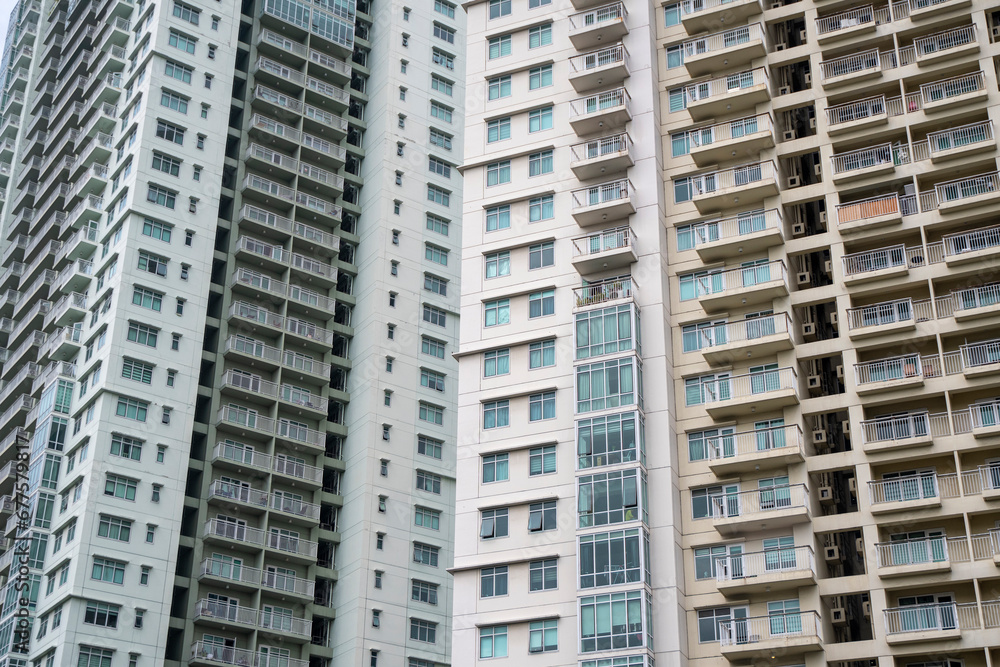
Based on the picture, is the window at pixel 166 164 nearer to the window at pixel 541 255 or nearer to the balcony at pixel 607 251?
the window at pixel 541 255

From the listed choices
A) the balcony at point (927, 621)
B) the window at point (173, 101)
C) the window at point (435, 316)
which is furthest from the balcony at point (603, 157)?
the window at point (173, 101)

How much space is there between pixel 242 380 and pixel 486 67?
2658 cm

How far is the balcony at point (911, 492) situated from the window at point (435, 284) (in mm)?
44672

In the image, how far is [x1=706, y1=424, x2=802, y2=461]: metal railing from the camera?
55344mm

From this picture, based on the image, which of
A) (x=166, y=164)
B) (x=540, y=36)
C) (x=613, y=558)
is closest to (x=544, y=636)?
(x=613, y=558)

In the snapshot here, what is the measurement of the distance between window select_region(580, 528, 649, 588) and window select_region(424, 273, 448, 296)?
38463 mm

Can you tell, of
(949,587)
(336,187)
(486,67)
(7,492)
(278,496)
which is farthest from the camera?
(336,187)

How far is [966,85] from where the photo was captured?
2349 inches

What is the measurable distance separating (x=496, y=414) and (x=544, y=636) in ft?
38.6

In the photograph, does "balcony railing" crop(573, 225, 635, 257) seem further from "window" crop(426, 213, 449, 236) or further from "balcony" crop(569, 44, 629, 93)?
"window" crop(426, 213, 449, 236)

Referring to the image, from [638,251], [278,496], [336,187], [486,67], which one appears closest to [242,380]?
[278,496]

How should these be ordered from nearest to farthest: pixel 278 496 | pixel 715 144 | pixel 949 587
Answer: pixel 949 587 < pixel 715 144 < pixel 278 496

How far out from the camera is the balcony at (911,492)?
51.7m

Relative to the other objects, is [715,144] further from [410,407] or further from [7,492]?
[7,492]
